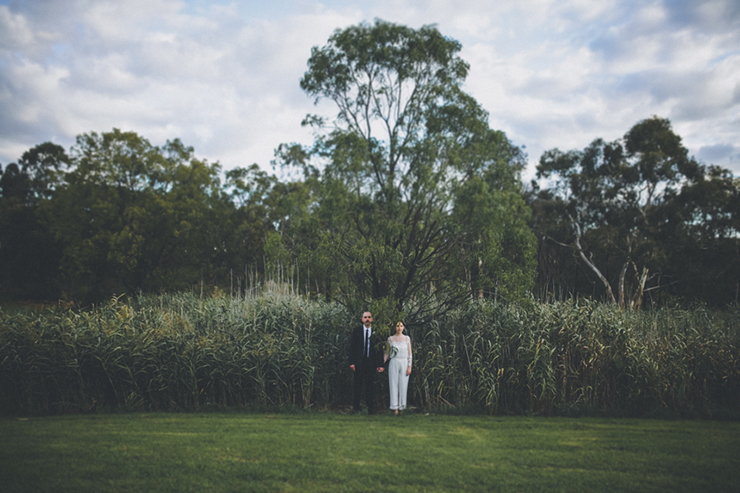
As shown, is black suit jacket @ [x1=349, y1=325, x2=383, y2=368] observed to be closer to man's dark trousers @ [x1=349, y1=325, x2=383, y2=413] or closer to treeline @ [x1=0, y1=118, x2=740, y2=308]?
man's dark trousers @ [x1=349, y1=325, x2=383, y2=413]

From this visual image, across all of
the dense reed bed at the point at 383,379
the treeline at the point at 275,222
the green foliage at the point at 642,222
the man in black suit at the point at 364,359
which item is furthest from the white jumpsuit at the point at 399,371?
the treeline at the point at 275,222

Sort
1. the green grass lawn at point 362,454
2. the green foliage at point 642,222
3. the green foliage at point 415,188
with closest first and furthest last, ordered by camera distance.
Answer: the green grass lawn at point 362,454
the green foliage at point 415,188
the green foliage at point 642,222

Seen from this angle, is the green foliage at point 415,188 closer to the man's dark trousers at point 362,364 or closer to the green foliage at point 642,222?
the man's dark trousers at point 362,364

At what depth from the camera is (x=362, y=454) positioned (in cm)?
485

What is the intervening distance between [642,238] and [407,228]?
19676 mm

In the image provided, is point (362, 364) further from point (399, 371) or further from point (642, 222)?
point (642, 222)

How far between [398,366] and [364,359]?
510 millimetres

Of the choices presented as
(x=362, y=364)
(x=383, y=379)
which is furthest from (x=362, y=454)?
(x=383, y=379)

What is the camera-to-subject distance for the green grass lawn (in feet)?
13.4

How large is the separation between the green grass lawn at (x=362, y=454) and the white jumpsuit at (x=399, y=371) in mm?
463

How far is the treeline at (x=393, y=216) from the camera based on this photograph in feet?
22.4

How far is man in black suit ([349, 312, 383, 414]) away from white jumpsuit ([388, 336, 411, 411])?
0.21 metres

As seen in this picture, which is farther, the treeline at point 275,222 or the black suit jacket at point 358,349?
the treeline at point 275,222

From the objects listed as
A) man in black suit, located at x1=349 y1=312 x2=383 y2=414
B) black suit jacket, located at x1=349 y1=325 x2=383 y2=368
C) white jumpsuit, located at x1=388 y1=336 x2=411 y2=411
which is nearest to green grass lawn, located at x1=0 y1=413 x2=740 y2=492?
white jumpsuit, located at x1=388 y1=336 x2=411 y2=411
